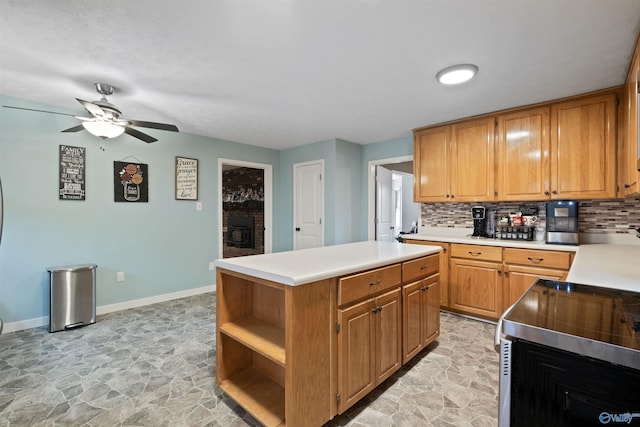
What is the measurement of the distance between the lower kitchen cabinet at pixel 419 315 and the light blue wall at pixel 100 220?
3.18 meters

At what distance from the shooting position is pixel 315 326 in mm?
1480

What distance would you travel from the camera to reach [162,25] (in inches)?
67.6

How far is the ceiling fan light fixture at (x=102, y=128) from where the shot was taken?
248 cm

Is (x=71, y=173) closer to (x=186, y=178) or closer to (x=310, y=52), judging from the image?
(x=186, y=178)

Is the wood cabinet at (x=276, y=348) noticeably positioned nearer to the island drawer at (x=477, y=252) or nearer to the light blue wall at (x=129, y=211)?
the island drawer at (x=477, y=252)

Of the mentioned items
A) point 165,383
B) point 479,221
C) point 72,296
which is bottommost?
point 165,383

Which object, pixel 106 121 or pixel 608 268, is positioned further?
pixel 106 121

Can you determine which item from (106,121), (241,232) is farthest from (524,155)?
(241,232)

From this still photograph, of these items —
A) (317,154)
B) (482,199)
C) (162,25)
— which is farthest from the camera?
(317,154)

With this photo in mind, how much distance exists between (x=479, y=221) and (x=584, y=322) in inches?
108

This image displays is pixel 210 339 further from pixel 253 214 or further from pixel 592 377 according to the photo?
pixel 253 214

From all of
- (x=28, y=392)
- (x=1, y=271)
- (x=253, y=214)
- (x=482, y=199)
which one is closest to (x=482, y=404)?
(x=482, y=199)

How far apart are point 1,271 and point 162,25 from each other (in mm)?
2921

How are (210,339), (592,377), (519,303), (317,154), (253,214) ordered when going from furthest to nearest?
(253,214) → (317,154) → (210,339) → (519,303) → (592,377)
